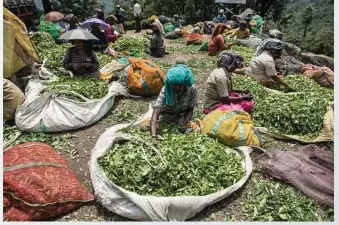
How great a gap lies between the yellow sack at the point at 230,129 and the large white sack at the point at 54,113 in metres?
1.71

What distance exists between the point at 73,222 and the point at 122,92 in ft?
9.83

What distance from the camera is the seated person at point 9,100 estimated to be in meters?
4.55

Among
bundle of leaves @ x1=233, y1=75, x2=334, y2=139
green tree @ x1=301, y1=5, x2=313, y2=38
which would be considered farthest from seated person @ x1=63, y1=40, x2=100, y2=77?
green tree @ x1=301, y1=5, x2=313, y2=38

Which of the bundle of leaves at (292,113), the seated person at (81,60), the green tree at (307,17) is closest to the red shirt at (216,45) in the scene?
the bundle of leaves at (292,113)

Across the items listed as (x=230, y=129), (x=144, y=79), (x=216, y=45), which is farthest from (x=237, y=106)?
Result: (x=216, y=45)

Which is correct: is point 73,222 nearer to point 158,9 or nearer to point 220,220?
point 220,220

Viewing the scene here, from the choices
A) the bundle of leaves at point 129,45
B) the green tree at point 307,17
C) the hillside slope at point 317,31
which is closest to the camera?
the bundle of leaves at point 129,45

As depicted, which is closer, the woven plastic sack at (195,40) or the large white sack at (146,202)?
the large white sack at (146,202)

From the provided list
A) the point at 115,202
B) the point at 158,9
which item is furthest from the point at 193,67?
the point at 158,9

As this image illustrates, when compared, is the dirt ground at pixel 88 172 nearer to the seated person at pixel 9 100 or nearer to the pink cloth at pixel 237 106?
the pink cloth at pixel 237 106

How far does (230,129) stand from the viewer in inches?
155

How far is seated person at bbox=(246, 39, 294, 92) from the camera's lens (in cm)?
562

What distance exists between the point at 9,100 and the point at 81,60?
4.60ft

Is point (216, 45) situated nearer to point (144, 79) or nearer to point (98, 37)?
point (98, 37)
